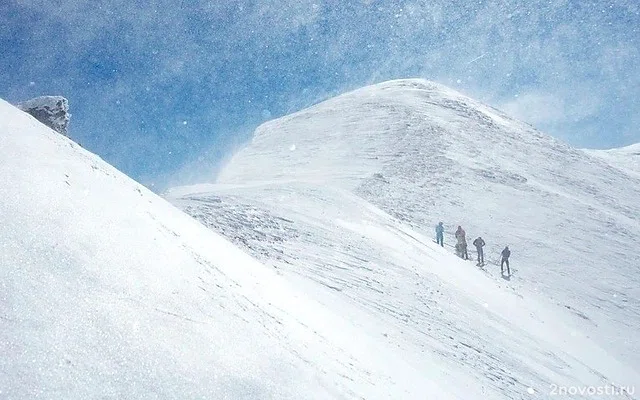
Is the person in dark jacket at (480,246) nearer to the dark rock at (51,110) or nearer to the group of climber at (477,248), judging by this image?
the group of climber at (477,248)

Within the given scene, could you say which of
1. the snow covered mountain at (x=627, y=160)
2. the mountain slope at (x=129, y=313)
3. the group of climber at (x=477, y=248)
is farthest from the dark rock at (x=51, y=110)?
the snow covered mountain at (x=627, y=160)

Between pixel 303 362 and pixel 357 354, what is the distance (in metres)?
2.10

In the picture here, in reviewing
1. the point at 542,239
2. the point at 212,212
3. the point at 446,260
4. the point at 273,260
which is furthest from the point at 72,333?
the point at 542,239

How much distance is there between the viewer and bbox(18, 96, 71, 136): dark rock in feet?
41.9

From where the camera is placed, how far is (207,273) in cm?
583

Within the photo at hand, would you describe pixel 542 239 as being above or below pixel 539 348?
above

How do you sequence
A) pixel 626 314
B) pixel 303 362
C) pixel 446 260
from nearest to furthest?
pixel 303 362 → pixel 446 260 → pixel 626 314

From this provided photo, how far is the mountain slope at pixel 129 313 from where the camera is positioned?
3.12 metres

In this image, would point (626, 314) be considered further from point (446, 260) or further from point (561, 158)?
point (561, 158)

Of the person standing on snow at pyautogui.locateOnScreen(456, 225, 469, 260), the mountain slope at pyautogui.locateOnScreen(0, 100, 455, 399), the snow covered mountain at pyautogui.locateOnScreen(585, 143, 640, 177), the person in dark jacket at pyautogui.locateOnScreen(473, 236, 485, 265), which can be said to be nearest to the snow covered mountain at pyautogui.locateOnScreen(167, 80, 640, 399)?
the person in dark jacket at pyautogui.locateOnScreen(473, 236, 485, 265)

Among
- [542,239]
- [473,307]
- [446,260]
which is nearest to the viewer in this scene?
[473,307]

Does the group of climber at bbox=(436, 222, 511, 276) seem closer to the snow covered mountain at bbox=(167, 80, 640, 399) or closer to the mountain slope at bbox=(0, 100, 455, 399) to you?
the snow covered mountain at bbox=(167, 80, 640, 399)

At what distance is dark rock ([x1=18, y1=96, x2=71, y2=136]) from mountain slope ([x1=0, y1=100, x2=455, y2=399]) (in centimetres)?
614

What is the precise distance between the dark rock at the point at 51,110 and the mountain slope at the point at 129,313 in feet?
20.1
